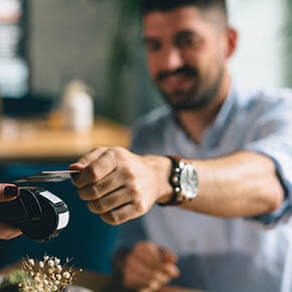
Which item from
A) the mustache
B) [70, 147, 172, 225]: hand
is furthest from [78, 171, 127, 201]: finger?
the mustache

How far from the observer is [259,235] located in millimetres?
1129

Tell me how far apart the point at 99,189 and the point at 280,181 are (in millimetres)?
428

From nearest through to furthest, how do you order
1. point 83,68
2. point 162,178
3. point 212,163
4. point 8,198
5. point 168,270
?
point 8,198 < point 162,178 < point 212,163 < point 168,270 < point 83,68

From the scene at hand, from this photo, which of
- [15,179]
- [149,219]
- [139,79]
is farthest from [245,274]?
[139,79]

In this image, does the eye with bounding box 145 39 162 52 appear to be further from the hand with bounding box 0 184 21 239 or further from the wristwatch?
the hand with bounding box 0 184 21 239

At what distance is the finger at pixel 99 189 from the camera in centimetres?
50

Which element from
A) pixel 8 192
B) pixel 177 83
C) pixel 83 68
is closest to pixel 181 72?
pixel 177 83

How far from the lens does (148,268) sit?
1.05 meters

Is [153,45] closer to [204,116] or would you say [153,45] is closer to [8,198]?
[204,116]

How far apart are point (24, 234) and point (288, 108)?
2.53 feet

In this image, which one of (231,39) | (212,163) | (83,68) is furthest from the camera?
(83,68)

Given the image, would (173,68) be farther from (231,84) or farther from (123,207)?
(123,207)

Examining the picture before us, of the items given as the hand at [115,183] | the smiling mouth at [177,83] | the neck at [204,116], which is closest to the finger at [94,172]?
the hand at [115,183]

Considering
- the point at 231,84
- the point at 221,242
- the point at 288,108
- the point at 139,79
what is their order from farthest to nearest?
the point at 139,79, the point at 231,84, the point at 221,242, the point at 288,108
